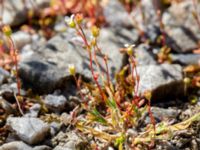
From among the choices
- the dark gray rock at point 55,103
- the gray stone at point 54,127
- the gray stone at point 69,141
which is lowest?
the gray stone at point 69,141

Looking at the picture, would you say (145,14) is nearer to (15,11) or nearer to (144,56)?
(144,56)

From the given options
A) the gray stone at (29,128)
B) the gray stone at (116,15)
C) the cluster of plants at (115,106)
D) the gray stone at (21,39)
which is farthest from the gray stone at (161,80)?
the gray stone at (21,39)

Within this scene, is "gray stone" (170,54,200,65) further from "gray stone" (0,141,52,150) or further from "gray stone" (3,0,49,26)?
"gray stone" (3,0,49,26)

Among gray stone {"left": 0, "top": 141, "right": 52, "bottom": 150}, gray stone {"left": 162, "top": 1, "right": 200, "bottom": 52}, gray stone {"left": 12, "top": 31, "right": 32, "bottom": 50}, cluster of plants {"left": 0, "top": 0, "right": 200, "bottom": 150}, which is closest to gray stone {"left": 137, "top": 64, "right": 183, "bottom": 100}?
cluster of plants {"left": 0, "top": 0, "right": 200, "bottom": 150}

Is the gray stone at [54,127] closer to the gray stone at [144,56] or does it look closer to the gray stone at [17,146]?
the gray stone at [17,146]

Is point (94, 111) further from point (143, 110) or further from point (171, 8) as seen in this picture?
point (171, 8)

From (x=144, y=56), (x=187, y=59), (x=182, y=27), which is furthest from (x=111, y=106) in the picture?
(x=182, y=27)
